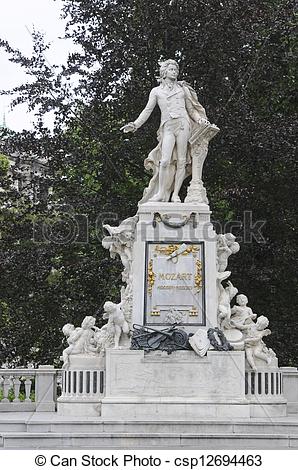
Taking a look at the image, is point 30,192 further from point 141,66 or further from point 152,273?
point 152,273

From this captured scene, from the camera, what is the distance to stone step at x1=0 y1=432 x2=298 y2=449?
12625 mm

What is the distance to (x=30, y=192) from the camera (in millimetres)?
23797

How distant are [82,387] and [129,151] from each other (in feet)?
29.1

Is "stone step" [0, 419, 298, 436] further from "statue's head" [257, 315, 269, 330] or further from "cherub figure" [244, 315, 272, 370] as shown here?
"statue's head" [257, 315, 269, 330]

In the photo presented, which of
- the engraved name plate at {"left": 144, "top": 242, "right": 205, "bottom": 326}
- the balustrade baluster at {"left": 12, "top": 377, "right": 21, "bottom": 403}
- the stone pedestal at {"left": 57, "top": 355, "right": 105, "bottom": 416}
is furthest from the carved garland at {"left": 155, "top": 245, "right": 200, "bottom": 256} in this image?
the balustrade baluster at {"left": 12, "top": 377, "right": 21, "bottom": 403}

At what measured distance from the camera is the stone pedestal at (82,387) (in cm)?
1489

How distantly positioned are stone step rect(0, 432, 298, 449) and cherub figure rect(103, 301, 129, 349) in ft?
7.62

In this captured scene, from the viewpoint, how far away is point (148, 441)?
41.9 ft

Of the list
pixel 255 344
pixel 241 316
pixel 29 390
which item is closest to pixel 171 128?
pixel 241 316

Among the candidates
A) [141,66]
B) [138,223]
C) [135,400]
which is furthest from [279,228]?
[135,400]

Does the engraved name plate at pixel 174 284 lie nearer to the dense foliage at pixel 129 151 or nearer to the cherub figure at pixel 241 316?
the cherub figure at pixel 241 316

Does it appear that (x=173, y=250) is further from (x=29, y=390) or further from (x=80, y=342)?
(x=29, y=390)

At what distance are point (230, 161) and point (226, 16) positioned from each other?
10.8 ft
